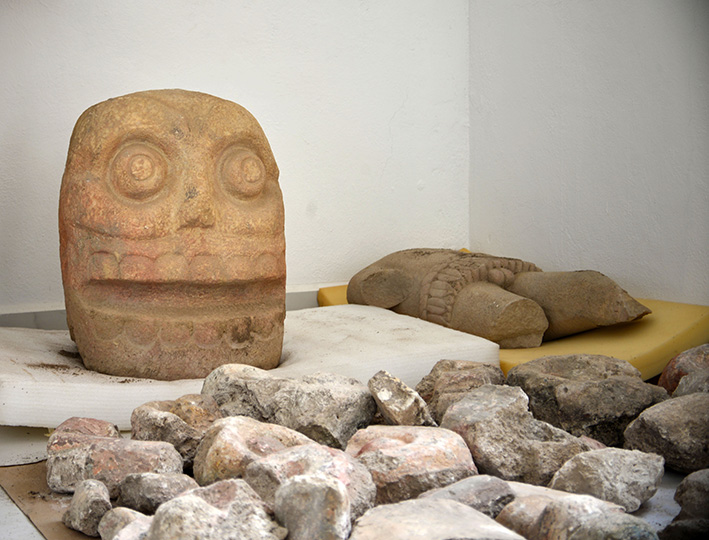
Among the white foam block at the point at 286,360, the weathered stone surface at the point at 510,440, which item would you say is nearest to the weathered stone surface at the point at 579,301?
the white foam block at the point at 286,360

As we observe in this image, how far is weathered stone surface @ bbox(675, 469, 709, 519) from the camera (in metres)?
1.51

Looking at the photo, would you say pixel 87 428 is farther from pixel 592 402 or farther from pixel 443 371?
pixel 592 402

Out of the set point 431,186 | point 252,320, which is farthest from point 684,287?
point 252,320

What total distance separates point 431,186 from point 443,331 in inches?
69.5

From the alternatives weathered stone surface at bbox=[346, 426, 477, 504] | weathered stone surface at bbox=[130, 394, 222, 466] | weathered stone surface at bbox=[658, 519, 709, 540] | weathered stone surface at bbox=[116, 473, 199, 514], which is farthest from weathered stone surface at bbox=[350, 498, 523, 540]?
weathered stone surface at bbox=[130, 394, 222, 466]

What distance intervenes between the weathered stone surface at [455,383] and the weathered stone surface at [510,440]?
0.70 ft

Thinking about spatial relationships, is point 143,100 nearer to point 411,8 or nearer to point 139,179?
point 139,179

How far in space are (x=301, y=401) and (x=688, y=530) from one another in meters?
1.06

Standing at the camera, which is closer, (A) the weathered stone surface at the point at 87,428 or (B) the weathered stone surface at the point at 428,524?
(B) the weathered stone surface at the point at 428,524

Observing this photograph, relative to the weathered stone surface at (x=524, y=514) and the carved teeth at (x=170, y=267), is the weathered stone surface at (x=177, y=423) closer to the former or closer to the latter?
the carved teeth at (x=170, y=267)

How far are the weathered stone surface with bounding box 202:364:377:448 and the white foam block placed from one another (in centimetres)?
28

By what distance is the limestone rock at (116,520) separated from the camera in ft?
4.72

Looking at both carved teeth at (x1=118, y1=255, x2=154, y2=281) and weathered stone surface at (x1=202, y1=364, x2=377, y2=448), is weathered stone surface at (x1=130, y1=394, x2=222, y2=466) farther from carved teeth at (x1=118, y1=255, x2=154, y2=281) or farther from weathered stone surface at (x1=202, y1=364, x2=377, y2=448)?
carved teeth at (x1=118, y1=255, x2=154, y2=281)

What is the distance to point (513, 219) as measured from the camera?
4492 millimetres
